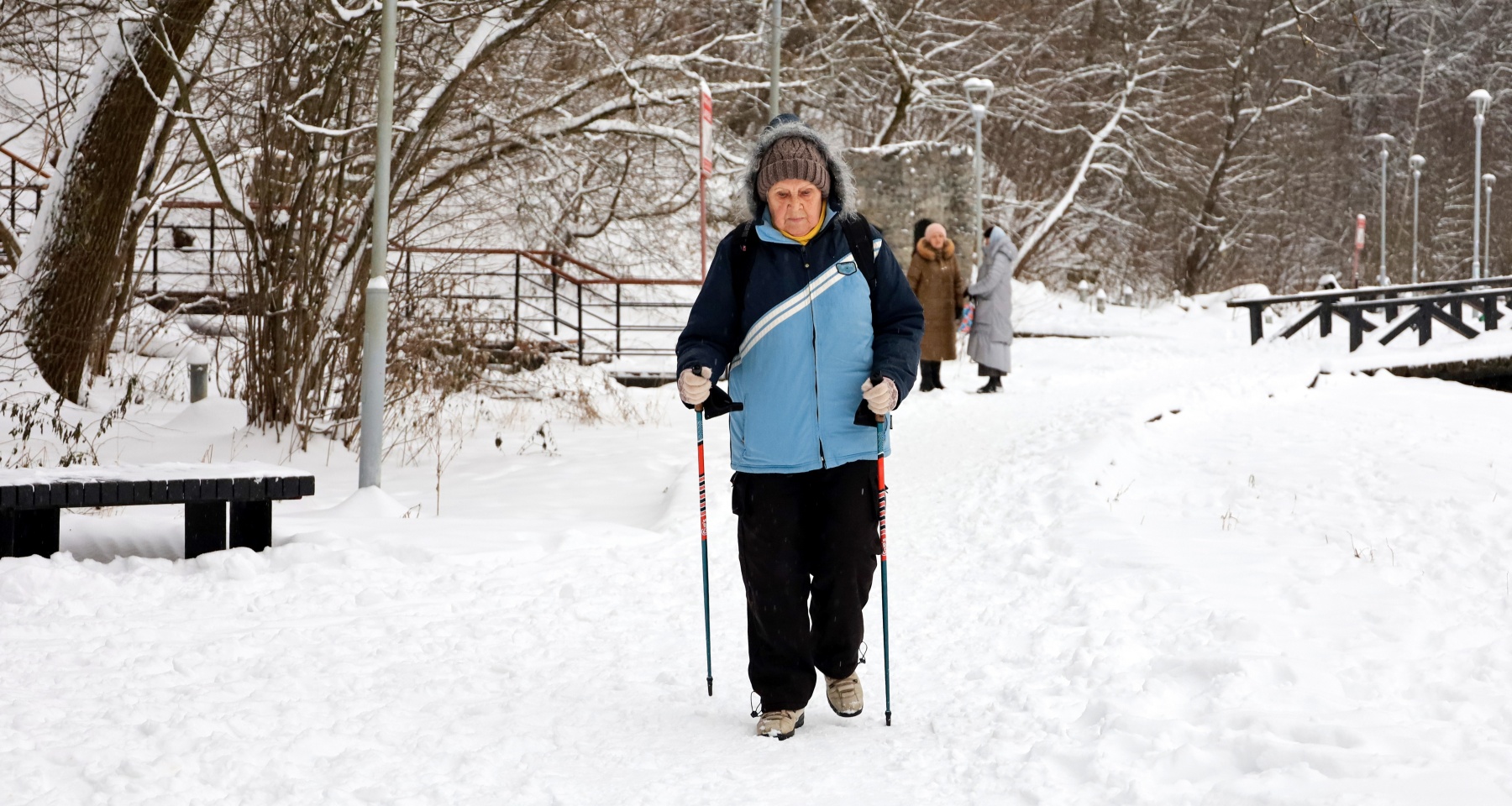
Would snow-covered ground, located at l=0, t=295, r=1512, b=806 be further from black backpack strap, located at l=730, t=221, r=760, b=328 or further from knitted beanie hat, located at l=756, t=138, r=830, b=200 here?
knitted beanie hat, located at l=756, t=138, r=830, b=200

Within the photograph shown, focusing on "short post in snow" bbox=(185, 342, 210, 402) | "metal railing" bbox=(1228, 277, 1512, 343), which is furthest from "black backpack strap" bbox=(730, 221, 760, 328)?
"metal railing" bbox=(1228, 277, 1512, 343)

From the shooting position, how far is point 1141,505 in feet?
24.5

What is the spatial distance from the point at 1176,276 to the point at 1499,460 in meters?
32.2

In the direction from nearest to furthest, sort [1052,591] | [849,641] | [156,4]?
[849,641] < [1052,591] < [156,4]

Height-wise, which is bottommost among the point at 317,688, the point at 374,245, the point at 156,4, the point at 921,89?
the point at 317,688

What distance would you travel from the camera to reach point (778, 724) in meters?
3.97

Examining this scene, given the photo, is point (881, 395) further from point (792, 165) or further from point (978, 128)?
point (978, 128)

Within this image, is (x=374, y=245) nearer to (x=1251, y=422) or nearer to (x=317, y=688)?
(x=317, y=688)

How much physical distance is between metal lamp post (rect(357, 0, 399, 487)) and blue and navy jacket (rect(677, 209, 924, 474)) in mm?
4341

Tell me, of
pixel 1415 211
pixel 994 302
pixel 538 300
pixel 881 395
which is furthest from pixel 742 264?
pixel 1415 211

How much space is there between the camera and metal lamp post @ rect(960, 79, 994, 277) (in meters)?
23.3

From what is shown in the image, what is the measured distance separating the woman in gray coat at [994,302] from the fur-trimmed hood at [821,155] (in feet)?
32.6

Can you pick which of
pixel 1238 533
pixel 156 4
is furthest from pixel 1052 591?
pixel 156 4

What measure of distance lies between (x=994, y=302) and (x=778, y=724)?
34.3 ft
